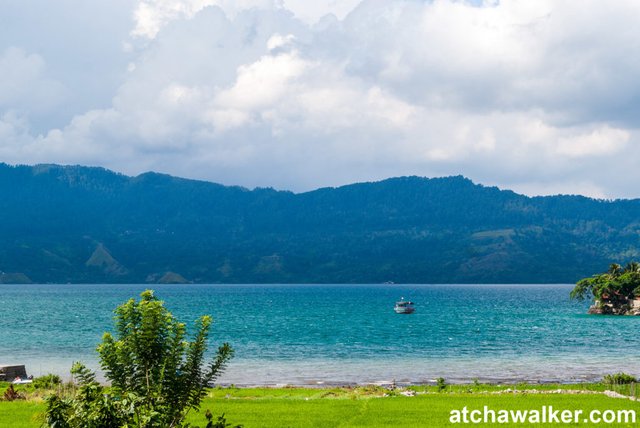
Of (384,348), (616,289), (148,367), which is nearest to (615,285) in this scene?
(616,289)

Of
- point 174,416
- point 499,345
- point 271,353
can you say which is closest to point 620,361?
point 499,345

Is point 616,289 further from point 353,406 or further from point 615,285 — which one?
point 353,406

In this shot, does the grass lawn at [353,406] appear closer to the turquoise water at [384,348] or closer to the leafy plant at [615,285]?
the turquoise water at [384,348]

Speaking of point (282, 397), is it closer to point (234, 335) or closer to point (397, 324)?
point (234, 335)

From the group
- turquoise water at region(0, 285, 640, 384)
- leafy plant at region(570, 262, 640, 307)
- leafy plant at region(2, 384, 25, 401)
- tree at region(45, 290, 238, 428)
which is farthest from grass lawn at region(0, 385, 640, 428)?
leafy plant at region(570, 262, 640, 307)

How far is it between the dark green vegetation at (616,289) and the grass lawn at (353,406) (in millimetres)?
144133

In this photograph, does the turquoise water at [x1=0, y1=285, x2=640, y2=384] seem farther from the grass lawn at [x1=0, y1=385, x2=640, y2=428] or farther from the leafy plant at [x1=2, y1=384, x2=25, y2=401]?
the leafy plant at [x1=2, y1=384, x2=25, y2=401]

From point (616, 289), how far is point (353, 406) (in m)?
163

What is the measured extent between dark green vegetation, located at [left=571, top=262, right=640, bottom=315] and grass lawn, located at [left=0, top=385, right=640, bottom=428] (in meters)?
144

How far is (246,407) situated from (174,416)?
78.6 ft

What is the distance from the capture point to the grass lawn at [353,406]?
3984 centimetres

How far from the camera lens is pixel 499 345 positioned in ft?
361

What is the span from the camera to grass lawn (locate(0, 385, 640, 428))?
39844 mm

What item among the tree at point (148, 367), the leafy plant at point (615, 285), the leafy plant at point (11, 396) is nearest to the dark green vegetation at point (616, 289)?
the leafy plant at point (615, 285)
